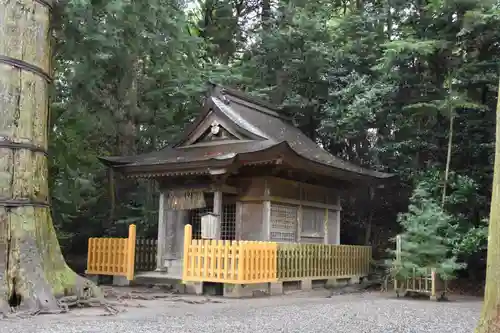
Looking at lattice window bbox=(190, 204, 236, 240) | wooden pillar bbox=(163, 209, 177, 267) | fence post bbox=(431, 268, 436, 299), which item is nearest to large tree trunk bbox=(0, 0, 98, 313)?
wooden pillar bbox=(163, 209, 177, 267)

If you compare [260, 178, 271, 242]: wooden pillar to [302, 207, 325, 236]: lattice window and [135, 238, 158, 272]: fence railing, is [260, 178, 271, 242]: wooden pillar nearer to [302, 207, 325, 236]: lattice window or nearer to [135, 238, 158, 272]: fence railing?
[302, 207, 325, 236]: lattice window

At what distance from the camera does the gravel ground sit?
24.4ft

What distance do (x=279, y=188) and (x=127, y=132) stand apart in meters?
7.37

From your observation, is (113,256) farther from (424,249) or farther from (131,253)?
(424,249)

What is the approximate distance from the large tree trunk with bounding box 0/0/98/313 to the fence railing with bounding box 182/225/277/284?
329 centimetres

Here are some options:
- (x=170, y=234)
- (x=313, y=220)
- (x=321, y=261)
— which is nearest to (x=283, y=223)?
(x=321, y=261)

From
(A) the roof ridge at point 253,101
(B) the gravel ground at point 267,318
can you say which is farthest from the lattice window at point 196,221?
(B) the gravel ground at point 267,318

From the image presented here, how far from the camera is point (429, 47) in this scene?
15.6m

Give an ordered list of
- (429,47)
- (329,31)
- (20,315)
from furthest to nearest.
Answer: (329,31), (429,47), (20,315)

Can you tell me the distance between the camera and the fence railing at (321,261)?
1347 cm

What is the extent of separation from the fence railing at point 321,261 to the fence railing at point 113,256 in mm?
3903

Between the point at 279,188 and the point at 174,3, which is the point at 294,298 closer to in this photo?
the point at 279,188

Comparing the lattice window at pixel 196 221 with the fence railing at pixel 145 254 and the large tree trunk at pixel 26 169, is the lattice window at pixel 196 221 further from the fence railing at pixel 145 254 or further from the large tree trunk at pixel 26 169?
the large tree trunk at pixel 26 169

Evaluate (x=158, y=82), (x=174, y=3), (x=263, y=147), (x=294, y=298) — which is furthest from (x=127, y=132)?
(x=294, y=298)
